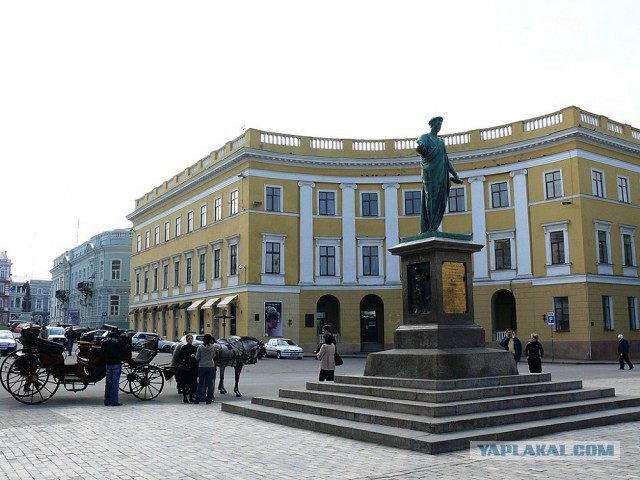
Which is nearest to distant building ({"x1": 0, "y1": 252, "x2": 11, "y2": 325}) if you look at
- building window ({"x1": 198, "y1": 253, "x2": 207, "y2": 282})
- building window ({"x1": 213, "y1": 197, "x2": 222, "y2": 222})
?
building window ({"x1": 198, "y1": 253, "x2": 207, "y2": 282})

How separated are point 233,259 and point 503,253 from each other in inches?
706

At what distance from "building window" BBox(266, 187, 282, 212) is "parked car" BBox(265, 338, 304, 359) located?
908cm

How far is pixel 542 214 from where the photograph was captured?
128ft

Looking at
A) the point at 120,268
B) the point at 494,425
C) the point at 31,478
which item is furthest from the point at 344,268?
the point at 120,268

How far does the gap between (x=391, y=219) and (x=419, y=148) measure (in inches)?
1150

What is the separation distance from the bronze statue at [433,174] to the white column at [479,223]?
27.5m

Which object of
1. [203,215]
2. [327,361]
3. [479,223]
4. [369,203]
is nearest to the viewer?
[327,361]

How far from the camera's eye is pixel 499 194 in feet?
136

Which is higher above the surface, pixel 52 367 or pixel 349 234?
pixel 349 234

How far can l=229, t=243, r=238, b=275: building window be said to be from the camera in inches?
1700

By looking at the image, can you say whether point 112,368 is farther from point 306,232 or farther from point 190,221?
point 190,221

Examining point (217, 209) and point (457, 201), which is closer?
point (457, 201)

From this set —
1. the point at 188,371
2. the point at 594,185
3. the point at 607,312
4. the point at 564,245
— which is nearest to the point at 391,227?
the point at 564,245

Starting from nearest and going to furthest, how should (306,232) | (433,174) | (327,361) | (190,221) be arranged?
(433,174) < (327,361) < (306,232) < (190,221)
